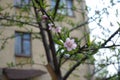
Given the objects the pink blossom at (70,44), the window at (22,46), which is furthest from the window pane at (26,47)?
the pink blossom at (70,44)

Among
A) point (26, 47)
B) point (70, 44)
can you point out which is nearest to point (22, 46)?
point (26, 47)

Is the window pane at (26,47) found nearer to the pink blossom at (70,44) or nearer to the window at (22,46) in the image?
the window at (22,46)

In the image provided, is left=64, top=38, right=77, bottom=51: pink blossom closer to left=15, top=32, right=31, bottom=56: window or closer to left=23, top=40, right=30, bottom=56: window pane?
left=15, top=32, right=31, bottom=56: window

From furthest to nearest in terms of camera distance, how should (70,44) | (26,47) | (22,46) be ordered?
(26,47) → (22,46) → (70,44)

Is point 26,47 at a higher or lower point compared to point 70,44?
lower

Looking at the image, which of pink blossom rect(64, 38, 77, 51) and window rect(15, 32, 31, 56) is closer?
pink blossom rect(64, 38, 77, 51)

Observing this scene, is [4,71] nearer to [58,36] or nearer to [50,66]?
[50,66]

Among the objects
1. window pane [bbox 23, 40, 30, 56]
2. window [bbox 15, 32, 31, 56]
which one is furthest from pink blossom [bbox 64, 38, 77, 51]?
window pane [bbox 23, 40, 30, 56]

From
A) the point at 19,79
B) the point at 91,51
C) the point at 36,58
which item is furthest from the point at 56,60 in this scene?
the point at 36,58

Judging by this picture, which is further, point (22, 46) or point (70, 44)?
point (22, 46)

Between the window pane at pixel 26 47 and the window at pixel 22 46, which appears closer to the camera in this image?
the window at pixel 22 46

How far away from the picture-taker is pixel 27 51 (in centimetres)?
1530

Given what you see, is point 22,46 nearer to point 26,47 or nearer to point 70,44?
point 26,47

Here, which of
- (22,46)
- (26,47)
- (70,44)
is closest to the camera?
(70,44)
